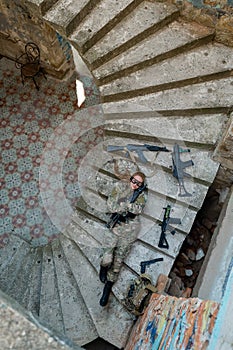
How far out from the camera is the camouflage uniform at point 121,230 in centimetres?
455

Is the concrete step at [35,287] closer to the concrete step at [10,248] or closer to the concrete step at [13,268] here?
the concrete step at [13,268]

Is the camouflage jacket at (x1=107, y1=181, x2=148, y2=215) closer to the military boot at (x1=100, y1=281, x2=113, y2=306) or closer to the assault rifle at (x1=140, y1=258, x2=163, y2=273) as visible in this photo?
the assault rifle at (x1=140, y1=258, x2=163, y2=273)

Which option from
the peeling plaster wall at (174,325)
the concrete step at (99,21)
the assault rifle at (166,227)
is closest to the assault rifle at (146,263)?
the assault rifle at (166,227)

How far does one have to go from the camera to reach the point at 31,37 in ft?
19.1

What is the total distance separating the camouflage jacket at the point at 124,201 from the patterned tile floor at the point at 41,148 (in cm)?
105

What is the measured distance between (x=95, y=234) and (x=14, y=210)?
1333 millimetres

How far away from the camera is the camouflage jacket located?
462cm

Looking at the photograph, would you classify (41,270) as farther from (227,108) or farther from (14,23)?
(14,23)

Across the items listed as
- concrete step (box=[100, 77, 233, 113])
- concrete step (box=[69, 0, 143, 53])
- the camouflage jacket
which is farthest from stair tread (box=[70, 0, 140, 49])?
the camouflage jacket

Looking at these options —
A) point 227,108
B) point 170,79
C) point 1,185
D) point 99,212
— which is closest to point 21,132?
point 1,185

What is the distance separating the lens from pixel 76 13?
4.93 m

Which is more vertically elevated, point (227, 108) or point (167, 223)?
point (227, 108)

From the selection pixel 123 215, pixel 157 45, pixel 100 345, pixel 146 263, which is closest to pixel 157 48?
pixel 157 45

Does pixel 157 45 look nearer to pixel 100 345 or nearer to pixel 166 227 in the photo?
pixel 166 227
